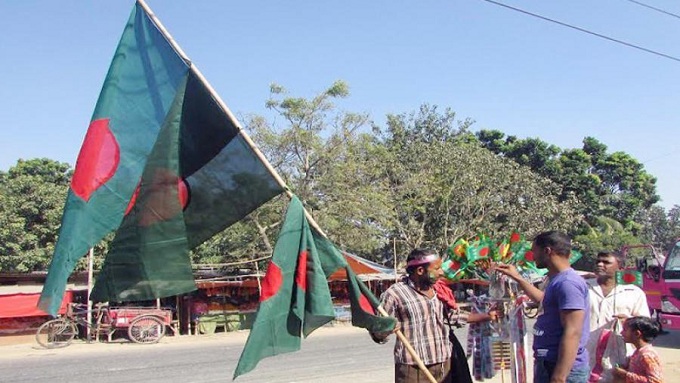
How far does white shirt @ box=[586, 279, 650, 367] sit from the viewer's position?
15.6 feet

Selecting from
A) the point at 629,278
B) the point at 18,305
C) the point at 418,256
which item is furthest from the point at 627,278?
the point at 18,305

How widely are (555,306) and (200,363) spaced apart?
946cm

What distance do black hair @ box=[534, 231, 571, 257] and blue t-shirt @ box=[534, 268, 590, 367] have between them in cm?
12

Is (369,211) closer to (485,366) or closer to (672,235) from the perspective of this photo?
(485,366)

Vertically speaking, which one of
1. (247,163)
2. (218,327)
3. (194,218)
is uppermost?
(247,163)

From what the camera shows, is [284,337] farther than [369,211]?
No

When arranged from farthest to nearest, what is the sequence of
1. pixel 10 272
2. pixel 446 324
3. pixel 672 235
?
pixel 672 235, pixel 10 272, pixel 446 324

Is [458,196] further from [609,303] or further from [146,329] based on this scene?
[609,303]

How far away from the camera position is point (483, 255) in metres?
5.38

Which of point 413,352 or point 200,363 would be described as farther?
point 200,363

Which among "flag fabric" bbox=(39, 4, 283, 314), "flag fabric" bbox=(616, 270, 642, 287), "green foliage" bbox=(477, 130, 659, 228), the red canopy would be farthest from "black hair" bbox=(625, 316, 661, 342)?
"green foliage" bbox=(477, 130, 659, 228)

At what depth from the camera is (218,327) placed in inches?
807

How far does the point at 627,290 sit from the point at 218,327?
17243 mm

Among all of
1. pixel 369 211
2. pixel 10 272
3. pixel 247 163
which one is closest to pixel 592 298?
pixel 247 163
